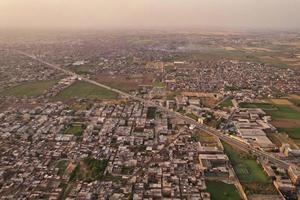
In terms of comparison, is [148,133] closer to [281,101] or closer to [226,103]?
[226,103]

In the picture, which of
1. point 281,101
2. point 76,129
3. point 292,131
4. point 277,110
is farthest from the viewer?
point 281,101

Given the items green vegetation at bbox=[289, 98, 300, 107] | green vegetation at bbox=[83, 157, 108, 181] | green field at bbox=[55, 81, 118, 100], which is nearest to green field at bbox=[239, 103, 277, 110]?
green vegetation at bbox=[289, 98, 300, 107]

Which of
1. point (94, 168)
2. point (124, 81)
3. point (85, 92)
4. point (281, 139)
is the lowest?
point (281, 139)

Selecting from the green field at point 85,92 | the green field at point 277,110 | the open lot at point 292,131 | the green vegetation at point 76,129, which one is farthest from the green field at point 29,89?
the open lot at point 292,131

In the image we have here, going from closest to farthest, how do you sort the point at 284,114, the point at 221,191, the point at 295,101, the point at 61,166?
the point at 221,191 → the point at 61,166 → the point at 284,114 → the point at 295,101

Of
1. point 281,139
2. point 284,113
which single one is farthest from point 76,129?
point 284,113

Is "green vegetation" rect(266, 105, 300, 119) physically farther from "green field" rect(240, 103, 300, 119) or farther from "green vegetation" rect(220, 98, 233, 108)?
"green vegetation" rect(220, 98, 233, 108)
